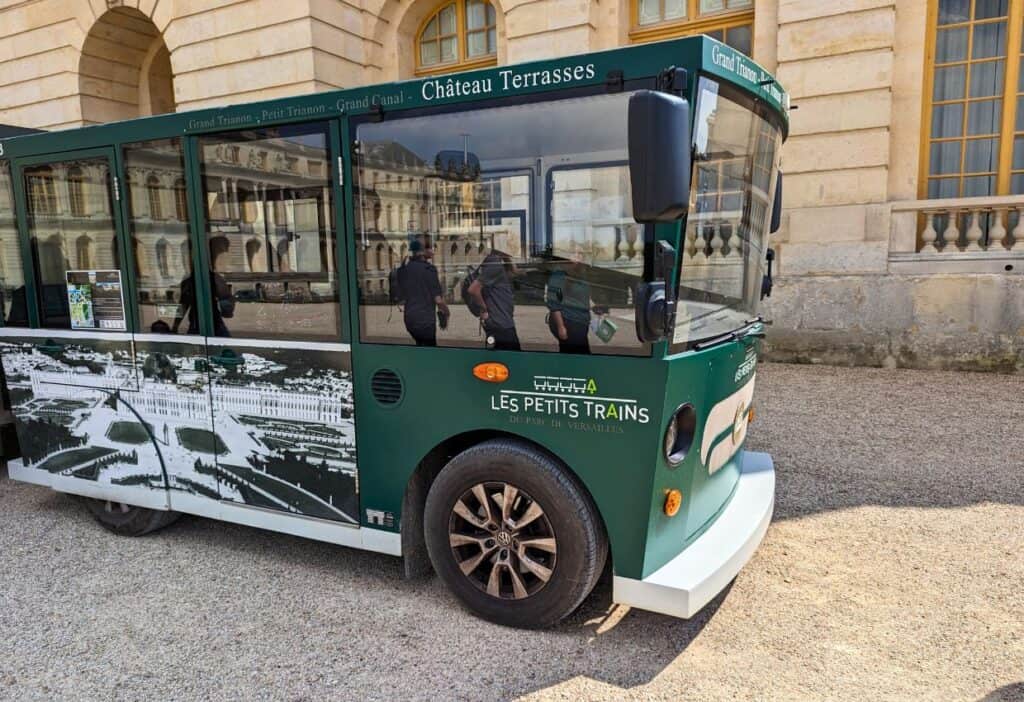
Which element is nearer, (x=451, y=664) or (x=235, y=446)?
(x=451, y=664)

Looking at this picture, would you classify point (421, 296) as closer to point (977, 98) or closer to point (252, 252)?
point (252, 252)

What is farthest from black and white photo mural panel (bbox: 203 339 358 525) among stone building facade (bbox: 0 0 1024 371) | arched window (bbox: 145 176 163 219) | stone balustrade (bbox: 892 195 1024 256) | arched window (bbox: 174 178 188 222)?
stone balustrade (bbox: 892 195 1024 256)

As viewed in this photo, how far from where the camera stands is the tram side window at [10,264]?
5.12 m

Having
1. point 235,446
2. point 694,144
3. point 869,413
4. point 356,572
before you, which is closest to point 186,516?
point 235,446

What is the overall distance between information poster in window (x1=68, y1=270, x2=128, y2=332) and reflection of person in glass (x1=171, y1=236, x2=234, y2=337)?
0.61 metres

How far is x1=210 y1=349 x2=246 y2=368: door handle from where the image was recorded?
4.25 metres

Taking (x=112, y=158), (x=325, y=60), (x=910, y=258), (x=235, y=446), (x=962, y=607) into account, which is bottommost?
(x=962, y=607)

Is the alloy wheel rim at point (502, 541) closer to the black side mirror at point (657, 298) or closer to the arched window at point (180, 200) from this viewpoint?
the black side mirror at point (657, 298)

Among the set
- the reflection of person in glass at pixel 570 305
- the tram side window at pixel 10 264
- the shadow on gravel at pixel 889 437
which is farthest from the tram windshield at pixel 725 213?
the tram side window at pixel 10 264

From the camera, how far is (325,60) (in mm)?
14164

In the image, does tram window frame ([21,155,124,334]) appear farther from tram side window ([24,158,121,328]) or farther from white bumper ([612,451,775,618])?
white bumper ([612,451,775,618])

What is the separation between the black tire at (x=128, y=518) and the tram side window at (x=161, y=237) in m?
1.33

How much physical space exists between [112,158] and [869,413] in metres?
7.63

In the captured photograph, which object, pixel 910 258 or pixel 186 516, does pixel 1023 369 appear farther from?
pixel 186 516
